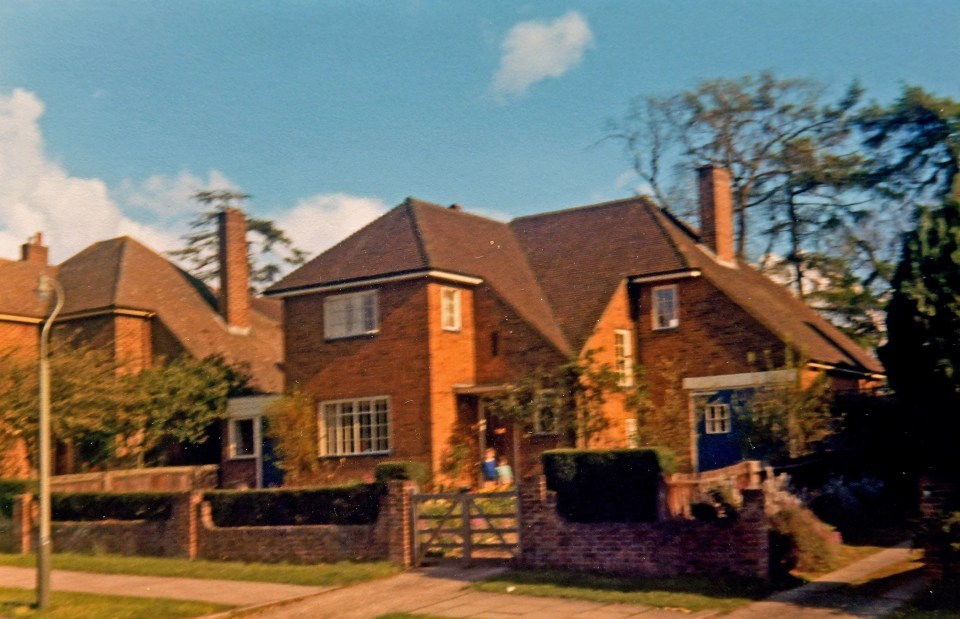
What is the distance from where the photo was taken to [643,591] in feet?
57.4

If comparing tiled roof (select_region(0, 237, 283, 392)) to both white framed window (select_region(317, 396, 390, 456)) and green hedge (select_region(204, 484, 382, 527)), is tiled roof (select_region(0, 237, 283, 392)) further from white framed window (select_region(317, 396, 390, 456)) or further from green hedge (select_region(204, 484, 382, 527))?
green hedge (select_region(204, 484, 382, 527))

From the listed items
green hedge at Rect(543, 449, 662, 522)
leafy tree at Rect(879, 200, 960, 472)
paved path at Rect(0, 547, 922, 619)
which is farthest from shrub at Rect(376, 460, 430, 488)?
leafy tree at Rect(879, 200, 960, 472)

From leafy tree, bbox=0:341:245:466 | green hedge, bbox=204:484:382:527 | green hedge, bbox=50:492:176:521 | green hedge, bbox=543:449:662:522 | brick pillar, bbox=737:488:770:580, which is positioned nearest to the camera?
brick pillar, bbox=737:488:770:580

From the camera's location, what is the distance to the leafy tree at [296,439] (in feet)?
105

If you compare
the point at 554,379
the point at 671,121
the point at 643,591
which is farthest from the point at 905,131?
the point at 643,591

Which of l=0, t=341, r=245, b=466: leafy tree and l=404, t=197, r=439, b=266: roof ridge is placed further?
l=0, t=341, r=245, b=466: leafy tree

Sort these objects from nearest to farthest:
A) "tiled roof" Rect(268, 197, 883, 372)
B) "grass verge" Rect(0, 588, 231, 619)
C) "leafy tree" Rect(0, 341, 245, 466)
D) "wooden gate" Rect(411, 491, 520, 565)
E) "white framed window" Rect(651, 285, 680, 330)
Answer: "grass verge" Rect(0, 588, 231, 619) → "wooden gate" Rect(411, 491, 520, 565) → "tiled roof" Rect(268, 197, 883, 372) → "leafy tree" Rect(0, 341, 245, 466) → "white framed window" Rect(651, 285, 680, 330)

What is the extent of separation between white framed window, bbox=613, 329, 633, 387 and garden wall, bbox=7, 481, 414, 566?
12.0 metres

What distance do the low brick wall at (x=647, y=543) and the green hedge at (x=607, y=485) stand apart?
1.50 ft

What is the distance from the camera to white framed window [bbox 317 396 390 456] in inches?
1239

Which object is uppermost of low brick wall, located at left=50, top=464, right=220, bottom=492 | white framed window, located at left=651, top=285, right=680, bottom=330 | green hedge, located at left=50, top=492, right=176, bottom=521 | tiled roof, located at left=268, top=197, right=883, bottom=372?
tiled roof, located at left=268, top=197, right=883, bottom=372

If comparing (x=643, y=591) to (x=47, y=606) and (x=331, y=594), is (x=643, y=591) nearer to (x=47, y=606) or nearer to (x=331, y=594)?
(x=331, y=594)

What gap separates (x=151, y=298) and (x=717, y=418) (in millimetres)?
19551

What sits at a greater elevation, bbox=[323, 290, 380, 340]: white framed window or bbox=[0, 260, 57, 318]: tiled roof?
bbox=[0, 260, 57, 318]: tiled roof
